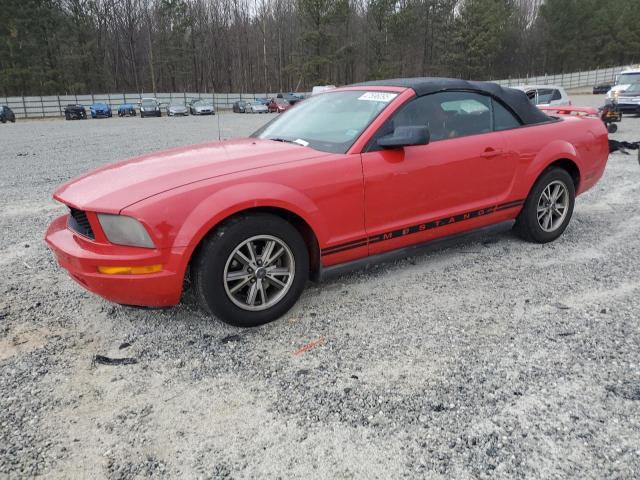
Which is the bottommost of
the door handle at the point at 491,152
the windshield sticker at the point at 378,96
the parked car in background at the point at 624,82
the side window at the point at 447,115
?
the door handle at the point at 491,152

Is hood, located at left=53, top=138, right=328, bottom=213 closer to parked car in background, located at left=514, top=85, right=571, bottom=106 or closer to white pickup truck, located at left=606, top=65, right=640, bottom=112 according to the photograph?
parked car in background, located at left=514, top=85, right=571, bottom=106

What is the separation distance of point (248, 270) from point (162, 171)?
0.86 metres

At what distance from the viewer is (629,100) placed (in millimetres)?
18609

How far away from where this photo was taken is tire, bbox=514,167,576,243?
14.7ft

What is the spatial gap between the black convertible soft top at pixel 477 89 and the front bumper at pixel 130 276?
7.33 ft

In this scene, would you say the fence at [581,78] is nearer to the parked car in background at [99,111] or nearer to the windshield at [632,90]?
the windshield at [632,90]

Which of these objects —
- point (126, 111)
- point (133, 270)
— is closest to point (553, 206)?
point (133, 270)

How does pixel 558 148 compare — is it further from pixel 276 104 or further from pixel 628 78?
pixel 276 104

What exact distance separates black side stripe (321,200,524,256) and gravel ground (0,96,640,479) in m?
0.42

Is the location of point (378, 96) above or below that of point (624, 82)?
below

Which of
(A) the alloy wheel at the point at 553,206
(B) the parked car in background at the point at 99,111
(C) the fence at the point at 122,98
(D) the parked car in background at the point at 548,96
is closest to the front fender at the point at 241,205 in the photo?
(A) the alloy wheel at the point at 553,206

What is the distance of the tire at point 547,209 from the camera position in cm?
448

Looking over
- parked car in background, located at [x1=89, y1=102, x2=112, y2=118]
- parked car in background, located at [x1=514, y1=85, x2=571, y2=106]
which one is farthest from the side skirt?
parked car in background, located at [x1=89, y1=102, x2=112, y2=118]

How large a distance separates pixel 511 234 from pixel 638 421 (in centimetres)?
287
